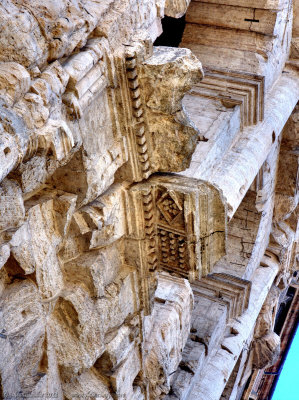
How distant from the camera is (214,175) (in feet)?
18.4

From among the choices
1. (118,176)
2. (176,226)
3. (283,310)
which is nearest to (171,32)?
(118,176)

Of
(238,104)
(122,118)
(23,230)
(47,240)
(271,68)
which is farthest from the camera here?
(271,68)

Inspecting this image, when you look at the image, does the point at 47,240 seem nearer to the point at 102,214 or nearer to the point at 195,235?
the point at 102,214

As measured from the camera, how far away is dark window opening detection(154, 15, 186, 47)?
6.89 meters

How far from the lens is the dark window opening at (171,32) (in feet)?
22.6

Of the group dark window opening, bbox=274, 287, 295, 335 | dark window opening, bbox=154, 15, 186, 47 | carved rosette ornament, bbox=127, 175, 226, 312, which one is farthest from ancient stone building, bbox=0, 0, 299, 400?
dark window opening, bbox=274, 287, 295, 335

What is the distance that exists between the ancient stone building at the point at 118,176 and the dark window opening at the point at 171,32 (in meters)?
0.27

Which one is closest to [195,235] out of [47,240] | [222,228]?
[222,228]

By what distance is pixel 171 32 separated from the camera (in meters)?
7.02

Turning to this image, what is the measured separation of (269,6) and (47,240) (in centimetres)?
367

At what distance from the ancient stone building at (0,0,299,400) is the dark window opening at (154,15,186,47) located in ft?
0.87

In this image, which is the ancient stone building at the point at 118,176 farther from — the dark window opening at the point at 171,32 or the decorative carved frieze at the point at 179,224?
the dark window opening at the point at 171,32

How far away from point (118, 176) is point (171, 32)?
10.4ft

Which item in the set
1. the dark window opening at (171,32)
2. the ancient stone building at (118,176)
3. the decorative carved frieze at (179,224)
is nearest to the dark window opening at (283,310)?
the ancient stone building at (118,176)
